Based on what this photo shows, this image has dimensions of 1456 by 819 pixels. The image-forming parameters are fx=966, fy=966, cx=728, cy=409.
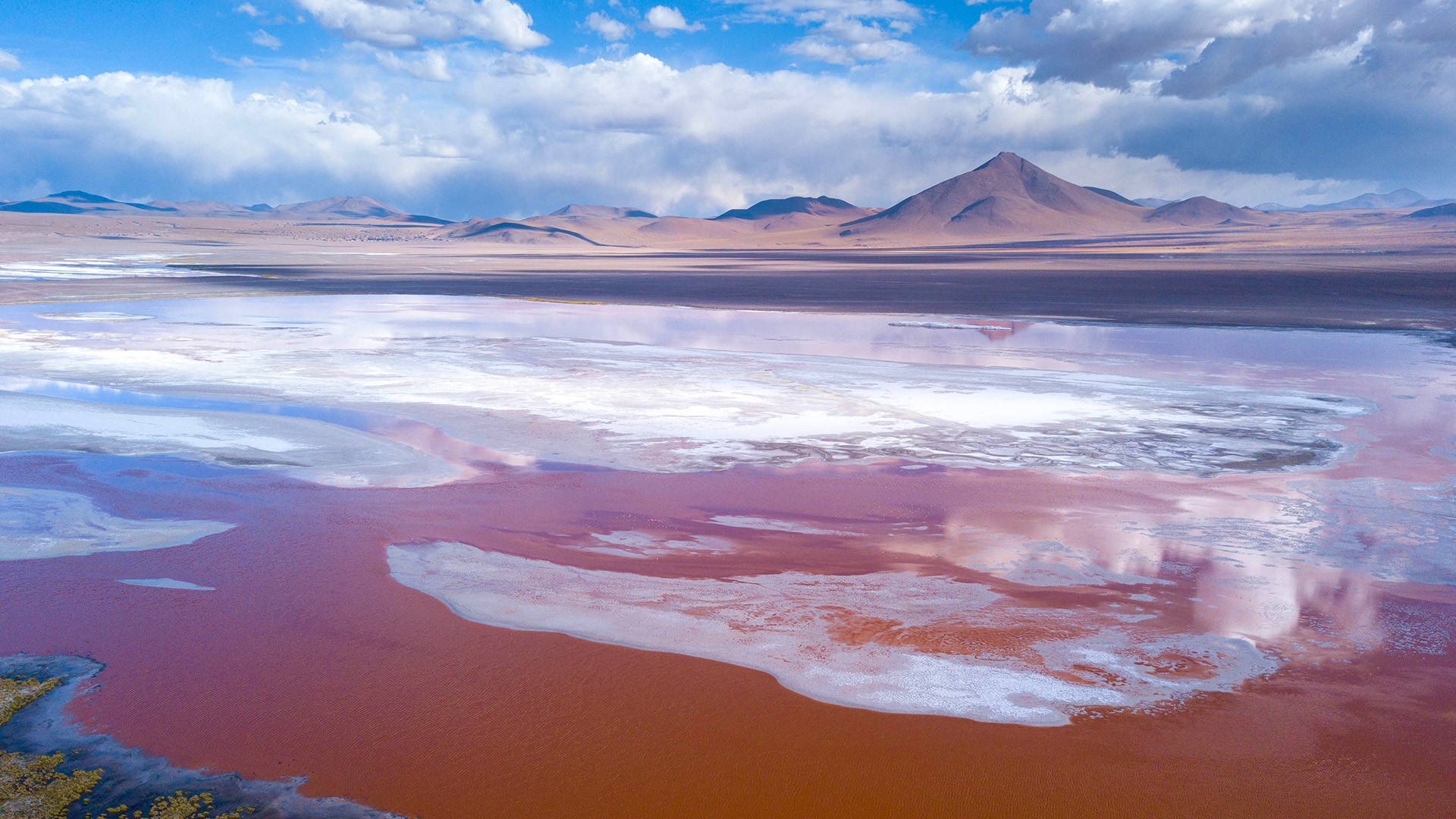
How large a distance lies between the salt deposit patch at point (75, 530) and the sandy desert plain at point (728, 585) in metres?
0.04

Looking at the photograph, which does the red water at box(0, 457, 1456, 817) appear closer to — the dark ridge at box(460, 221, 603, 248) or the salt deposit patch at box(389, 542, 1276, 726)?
the salt deposit patch at box(389, 542, 1276, 726)

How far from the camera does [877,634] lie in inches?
216

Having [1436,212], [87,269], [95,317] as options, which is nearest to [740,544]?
[95,317]

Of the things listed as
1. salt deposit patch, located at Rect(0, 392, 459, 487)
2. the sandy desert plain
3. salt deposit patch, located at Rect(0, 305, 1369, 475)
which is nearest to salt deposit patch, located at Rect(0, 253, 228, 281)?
salt deposit patch, located at Rect(0, 305, 1369, 475)

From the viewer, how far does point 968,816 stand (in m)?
3.94

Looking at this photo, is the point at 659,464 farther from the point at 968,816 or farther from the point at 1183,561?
the point at 968,816

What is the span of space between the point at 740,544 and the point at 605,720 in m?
2.50

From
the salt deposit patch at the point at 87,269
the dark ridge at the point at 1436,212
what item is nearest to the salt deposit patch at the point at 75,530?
the salt deposit patch at the point at 87,269

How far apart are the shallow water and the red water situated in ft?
0.11

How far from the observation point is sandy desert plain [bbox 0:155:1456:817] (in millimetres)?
4234

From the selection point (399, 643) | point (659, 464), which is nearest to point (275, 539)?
point (399, 643)

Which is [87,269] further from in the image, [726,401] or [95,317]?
[726,401]

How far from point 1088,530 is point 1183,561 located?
0.78 m

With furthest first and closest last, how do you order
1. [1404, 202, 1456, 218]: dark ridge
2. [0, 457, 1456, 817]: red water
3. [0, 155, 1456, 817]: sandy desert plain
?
1. [1404, 202, 1456, 218]: dark ridge
2. [0, 155, 1456, 817]: sandy desert plain
3. [0, 457, 1456, 817]: red water
